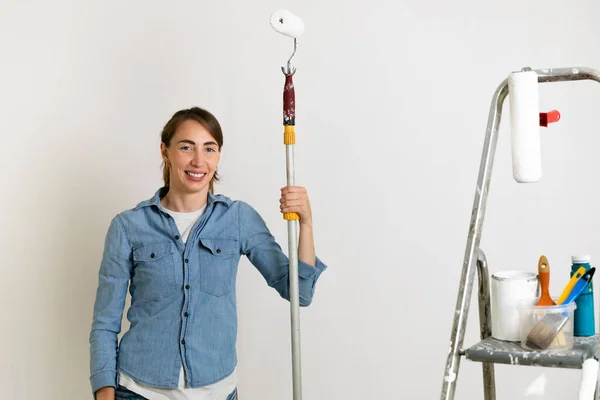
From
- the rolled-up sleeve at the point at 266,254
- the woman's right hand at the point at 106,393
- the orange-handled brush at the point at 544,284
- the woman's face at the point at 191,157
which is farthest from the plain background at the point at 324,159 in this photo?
the orange-handled brush at the point at 544,284

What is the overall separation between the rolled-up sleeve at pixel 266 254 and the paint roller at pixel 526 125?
71cm

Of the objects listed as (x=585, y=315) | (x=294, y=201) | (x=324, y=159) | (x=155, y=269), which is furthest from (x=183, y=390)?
(x=585, y=315)

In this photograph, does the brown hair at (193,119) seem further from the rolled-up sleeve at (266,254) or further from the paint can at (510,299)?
the paint can at (510,299)

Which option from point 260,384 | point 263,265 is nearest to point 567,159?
point 263,265

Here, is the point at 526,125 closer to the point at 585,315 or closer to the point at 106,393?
the point at 585,315

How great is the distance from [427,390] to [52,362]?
1.20 m

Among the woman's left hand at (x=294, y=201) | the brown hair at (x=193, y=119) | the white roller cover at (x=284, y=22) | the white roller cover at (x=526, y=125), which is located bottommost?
the woman's left hand at (x=294, y=201)

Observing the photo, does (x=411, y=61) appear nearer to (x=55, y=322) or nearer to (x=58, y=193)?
(x=58, y=193)

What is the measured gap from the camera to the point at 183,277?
1.88 metres

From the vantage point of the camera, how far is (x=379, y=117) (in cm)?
225

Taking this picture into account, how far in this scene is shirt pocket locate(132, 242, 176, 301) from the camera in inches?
73.9

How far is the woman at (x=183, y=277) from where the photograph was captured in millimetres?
1828

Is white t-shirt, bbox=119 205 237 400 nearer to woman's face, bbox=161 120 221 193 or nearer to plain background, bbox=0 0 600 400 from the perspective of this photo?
woman's face, bbox=161 120 221 193

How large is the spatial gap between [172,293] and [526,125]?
0.99m
